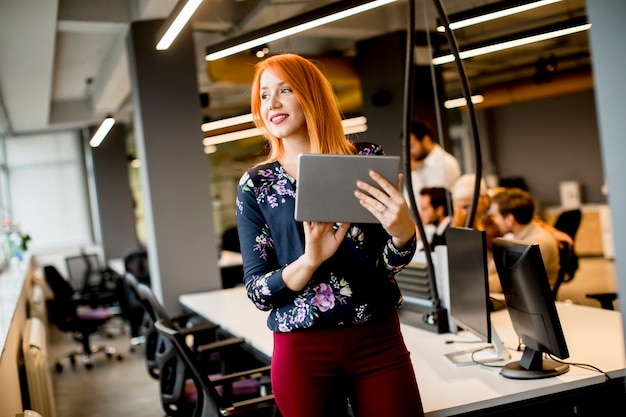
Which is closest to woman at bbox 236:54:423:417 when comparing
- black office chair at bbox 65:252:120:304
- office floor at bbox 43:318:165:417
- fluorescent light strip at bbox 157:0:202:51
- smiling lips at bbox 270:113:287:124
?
smiling lips at bbox 270:113:287:124

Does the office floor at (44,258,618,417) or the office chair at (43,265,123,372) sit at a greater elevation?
the office chair at (43,265,123,372)

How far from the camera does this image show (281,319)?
5.28ft

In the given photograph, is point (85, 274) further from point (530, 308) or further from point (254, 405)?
point (530, 308)

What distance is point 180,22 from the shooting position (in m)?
3.28

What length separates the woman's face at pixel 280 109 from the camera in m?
1.63

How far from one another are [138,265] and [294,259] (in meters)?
6.38

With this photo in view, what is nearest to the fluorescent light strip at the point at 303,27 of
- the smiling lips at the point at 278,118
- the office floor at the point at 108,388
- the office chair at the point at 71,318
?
the smiling lips at the point at 278,118

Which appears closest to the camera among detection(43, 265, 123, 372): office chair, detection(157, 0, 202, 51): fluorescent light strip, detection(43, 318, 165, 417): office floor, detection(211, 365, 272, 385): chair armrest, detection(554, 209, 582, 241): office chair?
detection(211, 365, 272, 385): chair armrest

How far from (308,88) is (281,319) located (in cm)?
57

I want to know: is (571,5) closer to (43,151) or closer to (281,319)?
(281,319)

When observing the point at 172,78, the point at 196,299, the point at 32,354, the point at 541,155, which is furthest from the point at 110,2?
the point at 541,155

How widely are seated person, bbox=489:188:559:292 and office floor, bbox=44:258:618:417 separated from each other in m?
0.57

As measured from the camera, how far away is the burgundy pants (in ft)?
5.15

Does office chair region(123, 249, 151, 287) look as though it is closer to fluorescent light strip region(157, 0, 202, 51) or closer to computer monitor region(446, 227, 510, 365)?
fluorescent light strip region(157, 0, 202, 51)
